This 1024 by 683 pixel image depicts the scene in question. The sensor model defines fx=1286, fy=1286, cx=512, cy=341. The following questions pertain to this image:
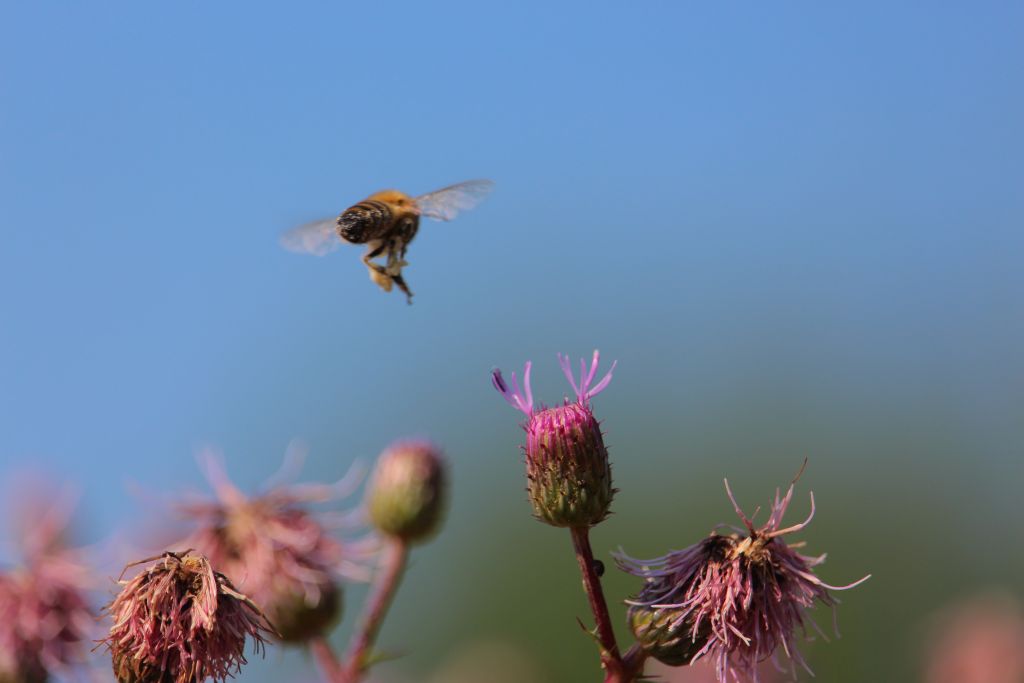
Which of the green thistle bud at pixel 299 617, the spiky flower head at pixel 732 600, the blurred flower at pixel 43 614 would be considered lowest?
the spiky flower head at pixel 732 600

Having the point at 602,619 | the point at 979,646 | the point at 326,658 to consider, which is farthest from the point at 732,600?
the point at 979,646

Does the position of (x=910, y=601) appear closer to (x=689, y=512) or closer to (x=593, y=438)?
(x=689, y=512)

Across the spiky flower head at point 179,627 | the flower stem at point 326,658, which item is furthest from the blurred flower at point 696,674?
the spiky flower head at point 179,627

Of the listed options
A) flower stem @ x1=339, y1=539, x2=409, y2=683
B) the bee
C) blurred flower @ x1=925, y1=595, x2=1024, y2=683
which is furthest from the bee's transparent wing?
blurred flower @ x1=925, y1=595, x2=1024, y2=683

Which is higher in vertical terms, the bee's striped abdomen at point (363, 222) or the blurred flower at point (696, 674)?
the bee's striped abdomen at point (363, 222)

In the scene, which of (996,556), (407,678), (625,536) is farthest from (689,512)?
(407,678)

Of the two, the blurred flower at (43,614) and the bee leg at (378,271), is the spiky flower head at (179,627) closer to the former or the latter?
the blurred flower at (43,614)
